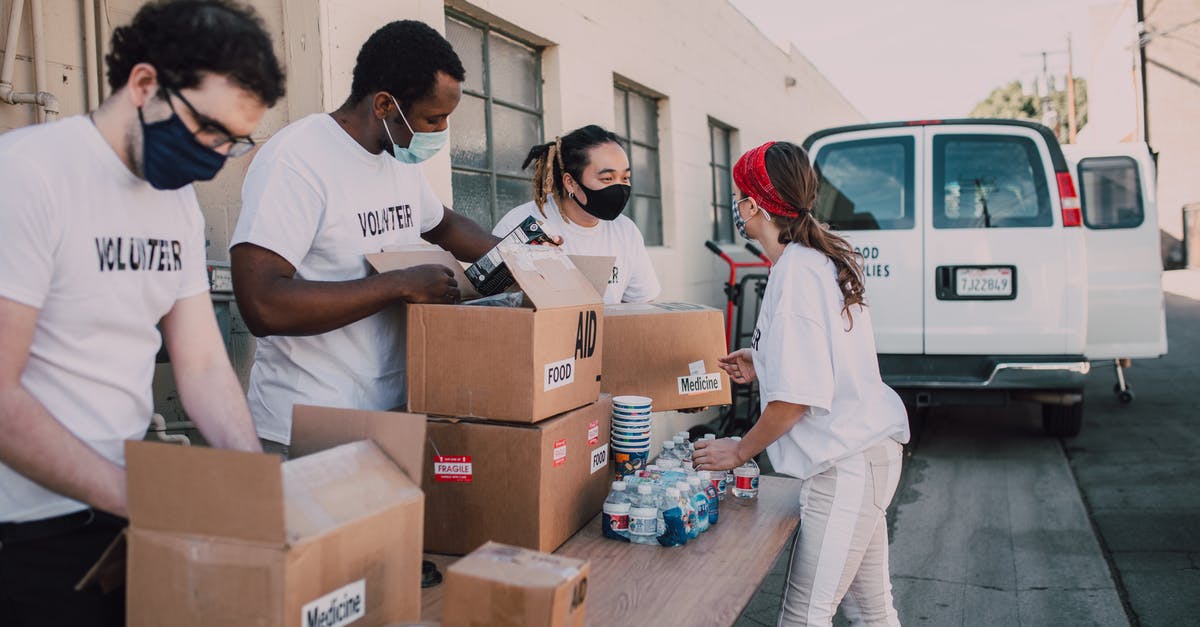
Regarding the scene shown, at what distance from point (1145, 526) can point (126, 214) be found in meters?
5.61

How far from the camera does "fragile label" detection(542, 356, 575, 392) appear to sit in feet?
7.25

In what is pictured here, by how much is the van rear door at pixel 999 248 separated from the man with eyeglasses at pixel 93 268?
5.67 m

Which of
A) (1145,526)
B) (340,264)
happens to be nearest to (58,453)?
(340,264)

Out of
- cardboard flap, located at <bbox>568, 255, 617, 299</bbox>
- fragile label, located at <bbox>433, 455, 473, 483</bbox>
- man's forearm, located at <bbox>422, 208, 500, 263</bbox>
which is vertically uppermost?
man's forearm, located at <bbox>422, 208, 500, 263</bbox>

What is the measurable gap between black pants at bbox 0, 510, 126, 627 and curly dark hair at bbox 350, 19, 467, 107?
124 centimetres

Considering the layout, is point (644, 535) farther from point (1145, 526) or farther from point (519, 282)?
point (1145, 526)

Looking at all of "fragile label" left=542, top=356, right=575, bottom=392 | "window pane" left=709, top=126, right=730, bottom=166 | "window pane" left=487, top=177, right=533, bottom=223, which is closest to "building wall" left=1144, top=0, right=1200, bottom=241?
"window pane" left=709, top=126, right=730, bottom=166

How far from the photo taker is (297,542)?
1417 mm

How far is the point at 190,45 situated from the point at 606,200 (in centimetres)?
222

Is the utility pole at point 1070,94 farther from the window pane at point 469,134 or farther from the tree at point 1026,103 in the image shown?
the window pane at point 469,134

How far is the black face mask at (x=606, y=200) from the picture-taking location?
358 cm

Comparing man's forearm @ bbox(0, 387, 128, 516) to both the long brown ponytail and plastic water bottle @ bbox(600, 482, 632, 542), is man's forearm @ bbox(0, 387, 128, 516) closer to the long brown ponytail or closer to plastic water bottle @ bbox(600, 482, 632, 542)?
plastic water bottle @ bbox(600, 482, 632, 542)

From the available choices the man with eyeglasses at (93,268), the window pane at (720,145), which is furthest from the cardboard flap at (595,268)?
the window pane at (720,145)

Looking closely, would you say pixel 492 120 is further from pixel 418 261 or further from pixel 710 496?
pixel 710 496
